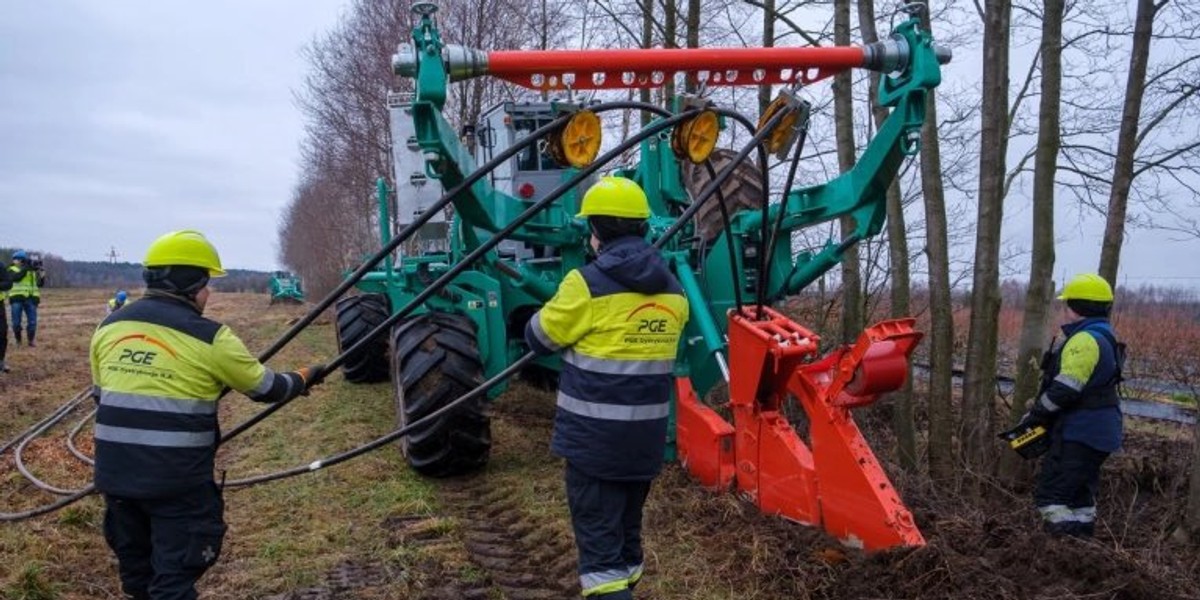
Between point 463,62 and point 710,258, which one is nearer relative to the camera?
point 463,62

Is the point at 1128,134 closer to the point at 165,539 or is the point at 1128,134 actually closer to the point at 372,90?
the point at 165,539

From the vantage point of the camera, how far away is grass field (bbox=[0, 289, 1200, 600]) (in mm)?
3623

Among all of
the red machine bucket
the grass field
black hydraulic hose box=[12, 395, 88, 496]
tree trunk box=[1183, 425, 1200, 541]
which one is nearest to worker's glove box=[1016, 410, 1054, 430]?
the grass field

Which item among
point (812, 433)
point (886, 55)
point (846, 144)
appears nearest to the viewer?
point (812, 433)

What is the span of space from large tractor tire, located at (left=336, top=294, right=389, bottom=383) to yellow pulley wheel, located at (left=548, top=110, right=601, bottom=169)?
6409mm

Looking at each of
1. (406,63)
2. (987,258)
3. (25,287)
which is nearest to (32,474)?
(406,63)

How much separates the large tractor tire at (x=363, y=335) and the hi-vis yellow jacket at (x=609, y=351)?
7.07 metres

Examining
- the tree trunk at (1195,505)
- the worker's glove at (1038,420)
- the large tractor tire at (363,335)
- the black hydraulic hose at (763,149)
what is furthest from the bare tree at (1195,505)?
the large tractor tire at (363,335)

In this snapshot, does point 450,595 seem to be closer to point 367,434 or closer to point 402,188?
point 367,434

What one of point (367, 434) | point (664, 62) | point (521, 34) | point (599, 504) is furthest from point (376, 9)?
point (599, 504)

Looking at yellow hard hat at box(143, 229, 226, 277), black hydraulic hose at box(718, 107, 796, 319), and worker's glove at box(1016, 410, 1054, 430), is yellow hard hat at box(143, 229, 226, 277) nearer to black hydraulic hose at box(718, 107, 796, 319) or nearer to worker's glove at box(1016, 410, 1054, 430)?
black hydraulic hose at box(718, 107, 796, 319)

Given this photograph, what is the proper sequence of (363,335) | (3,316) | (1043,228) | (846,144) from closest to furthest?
(1043,228) → (846,144) → (363,335) → (3,316)

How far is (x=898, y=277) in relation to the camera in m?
8.34

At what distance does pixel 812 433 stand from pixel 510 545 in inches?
71.1
